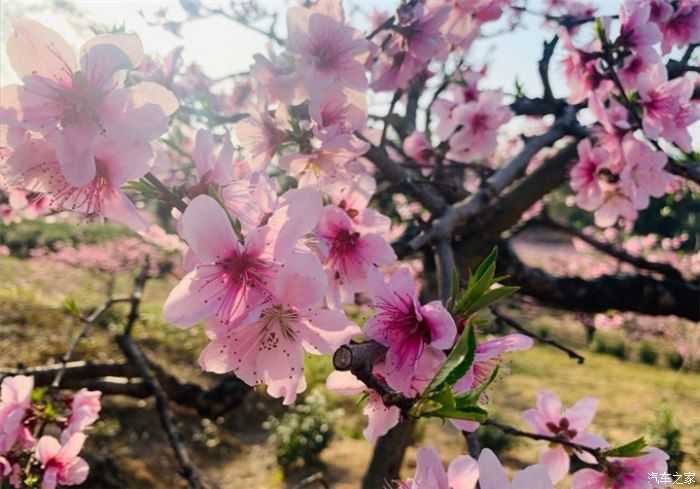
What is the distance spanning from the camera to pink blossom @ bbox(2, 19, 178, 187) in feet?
2.37

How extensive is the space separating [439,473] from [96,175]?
2.47ft

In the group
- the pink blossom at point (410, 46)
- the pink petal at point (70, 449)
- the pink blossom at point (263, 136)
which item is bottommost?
the pink petal at point (70, 449)

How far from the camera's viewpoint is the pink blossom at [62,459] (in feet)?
4.43

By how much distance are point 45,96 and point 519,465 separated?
510 cm

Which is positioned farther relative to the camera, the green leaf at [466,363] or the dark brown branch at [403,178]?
the dark brown branch at [403,178]

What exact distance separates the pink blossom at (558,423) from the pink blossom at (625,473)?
0.15m

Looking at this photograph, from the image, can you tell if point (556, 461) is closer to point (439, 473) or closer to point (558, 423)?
point (558, 423)

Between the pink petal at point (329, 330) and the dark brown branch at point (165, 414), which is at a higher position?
the pink petal at point (329, 330)

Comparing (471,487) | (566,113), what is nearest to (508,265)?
(566,113)

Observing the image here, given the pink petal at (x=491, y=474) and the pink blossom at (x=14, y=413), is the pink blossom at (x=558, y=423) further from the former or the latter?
the pink blossom at (x=14, y=413)

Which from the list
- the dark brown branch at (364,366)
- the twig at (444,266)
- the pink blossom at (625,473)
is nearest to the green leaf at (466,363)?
the dark brown branch at (364,366)

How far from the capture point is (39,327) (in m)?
5.27

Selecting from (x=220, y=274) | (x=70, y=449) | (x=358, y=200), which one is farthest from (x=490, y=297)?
(x=70, y=449)

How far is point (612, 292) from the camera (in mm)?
2662
